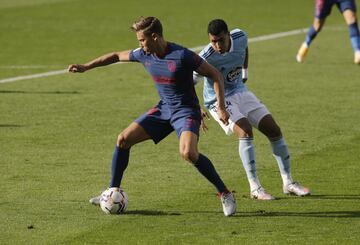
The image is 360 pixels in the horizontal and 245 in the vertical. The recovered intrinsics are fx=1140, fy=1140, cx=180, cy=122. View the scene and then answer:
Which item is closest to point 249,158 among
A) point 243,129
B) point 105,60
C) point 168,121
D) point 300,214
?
point 243,129

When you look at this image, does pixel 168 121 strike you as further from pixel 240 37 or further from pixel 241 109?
pixel 240 37

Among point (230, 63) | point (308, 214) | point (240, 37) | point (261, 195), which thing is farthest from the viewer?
point (240, 37)

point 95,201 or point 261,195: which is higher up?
point 95,201

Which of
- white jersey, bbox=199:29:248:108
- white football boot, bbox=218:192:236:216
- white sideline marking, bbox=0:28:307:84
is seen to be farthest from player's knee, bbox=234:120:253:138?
white sideline marking, bbox=0:28:307:84

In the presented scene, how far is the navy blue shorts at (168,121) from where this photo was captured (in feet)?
42.7

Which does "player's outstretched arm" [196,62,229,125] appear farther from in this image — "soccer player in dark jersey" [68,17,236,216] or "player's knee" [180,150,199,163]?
"player's knee" [180,150,199,163]

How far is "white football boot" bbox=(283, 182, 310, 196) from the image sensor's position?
14.1 meters

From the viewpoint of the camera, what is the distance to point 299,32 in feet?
110

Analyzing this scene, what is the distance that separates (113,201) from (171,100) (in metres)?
1.34

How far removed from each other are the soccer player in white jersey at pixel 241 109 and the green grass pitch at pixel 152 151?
0.88 feet

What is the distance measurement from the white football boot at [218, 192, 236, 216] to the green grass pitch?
0.10 metres

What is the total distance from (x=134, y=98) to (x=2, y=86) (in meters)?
3.22

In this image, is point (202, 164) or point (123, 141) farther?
point (123, 141)

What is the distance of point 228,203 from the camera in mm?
12867
